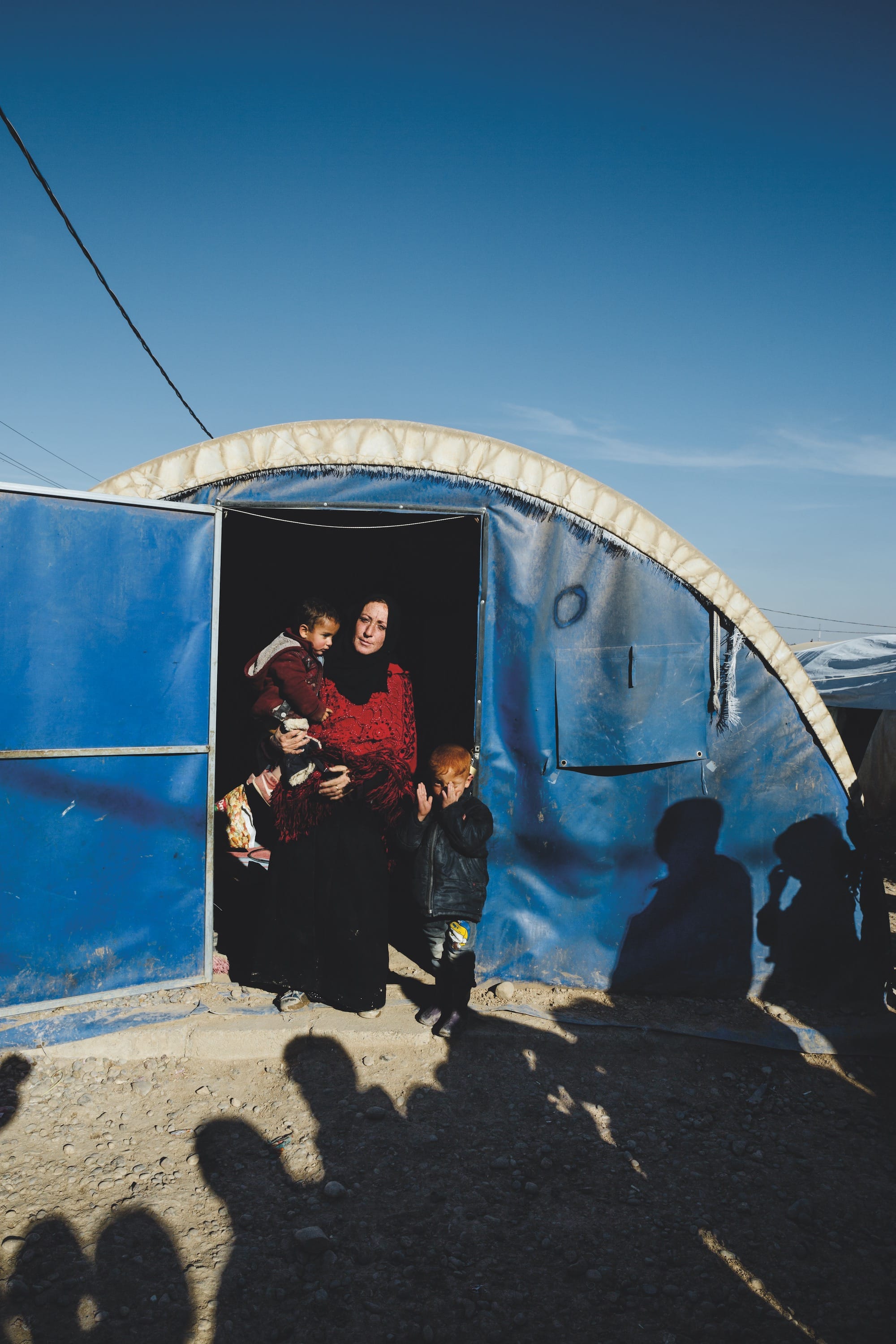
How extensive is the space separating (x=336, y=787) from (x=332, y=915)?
628mm

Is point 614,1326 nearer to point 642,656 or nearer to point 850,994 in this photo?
point 850,994

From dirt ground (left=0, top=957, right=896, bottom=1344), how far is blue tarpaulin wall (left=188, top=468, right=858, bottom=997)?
54cm

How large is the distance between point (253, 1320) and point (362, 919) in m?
1.72

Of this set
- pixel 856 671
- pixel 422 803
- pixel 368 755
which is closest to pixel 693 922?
pixel 422 803

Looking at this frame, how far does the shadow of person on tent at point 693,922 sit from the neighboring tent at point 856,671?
8501 millimetres

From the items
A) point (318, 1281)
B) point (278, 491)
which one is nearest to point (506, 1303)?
point (318, 1281)

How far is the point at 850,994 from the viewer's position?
161 inches

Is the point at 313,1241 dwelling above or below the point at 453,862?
below

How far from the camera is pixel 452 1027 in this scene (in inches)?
147

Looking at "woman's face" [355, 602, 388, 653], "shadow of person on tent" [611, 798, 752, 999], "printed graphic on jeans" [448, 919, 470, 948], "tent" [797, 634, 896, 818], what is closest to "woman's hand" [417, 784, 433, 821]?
"printed graphic on jeans" [448, 919, 470, 948]

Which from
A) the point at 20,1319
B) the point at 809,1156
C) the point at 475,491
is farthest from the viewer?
the point at 475,491

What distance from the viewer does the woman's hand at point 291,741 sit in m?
4.00

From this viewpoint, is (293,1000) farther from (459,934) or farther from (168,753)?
(168,753)

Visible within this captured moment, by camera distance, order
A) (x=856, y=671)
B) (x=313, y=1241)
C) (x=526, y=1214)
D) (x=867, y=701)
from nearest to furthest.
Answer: (x=313, y=1241), (x=526, y=1214), (x=867, y=701), (x=856, y=671)
